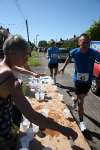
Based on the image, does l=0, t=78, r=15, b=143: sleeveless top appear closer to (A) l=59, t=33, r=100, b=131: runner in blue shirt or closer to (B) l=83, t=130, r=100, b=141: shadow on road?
(B) l=83, t=130, r=100, b=141: shadow on road

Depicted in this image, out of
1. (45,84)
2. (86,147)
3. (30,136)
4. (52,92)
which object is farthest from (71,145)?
(45,84)

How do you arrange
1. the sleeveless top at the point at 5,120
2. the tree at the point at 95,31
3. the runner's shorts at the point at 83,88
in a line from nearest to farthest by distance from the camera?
the sleeveless top at the point at 5,120, the runner's shorts at the point at 83,88, the tree at the point at 95,31

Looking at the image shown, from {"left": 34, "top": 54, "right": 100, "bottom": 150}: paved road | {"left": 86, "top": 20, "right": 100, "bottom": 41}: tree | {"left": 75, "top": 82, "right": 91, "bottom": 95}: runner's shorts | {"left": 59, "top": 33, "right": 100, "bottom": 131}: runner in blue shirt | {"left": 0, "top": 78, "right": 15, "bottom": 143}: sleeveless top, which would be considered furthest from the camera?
{"left": 86, "top": 20, "right": 100, "bottom": 41}: tree

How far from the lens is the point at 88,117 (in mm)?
7965

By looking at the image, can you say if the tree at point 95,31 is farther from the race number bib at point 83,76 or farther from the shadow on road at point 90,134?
the shadow on road at point 90,134

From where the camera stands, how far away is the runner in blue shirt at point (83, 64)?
21.4ft

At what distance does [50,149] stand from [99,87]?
7.76 m

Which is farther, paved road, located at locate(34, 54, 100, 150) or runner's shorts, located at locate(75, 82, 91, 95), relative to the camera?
runner's shorts, located at locate(75, 82, 91, 95)

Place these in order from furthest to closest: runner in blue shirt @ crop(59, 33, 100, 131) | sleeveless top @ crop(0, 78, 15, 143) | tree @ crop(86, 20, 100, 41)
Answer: tree @ crop(86, 20, 100, 41) → runner in blue shirt @ crop(59, 33, 100, 131) → sleeveless top @ crop(0, 78, 15, 143)

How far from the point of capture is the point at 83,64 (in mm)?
6777

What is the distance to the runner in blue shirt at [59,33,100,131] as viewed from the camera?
652cm

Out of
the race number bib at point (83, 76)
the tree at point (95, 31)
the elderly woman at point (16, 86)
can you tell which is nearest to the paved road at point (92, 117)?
the race number bib at point (83, 76)

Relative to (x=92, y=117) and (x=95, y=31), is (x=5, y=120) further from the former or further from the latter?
(x=95, y=31)

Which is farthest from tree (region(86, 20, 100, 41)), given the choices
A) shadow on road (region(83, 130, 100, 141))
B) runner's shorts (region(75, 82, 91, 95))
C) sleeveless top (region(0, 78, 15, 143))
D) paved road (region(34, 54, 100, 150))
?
sleeveless top (region(0, 78, 15, 143))
